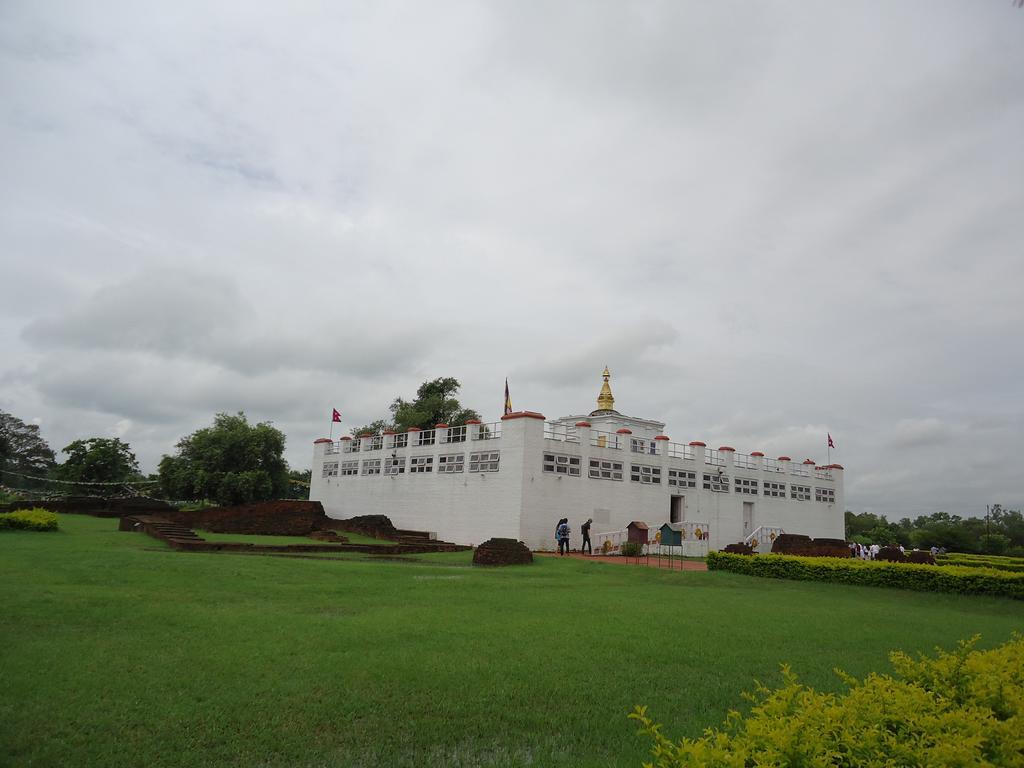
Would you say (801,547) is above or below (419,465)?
below

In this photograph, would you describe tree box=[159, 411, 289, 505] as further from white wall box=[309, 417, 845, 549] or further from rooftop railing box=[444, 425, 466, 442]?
rooftop railing box=[444, 425, 466, 442]

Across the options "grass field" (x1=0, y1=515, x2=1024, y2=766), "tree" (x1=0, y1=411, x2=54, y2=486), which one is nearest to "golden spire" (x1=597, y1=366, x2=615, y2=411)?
"grass field" (x1=0, y1=515, x2=1024, y2=766)

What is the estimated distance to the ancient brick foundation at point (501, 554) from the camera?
20453 mm

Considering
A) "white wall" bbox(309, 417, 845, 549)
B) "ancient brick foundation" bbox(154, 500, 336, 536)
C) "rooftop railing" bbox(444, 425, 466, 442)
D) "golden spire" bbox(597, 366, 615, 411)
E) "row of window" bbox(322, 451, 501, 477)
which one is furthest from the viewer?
"golden spire" bbox(597, 366, 615, 411)

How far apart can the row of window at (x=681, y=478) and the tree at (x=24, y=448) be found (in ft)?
Answer: 161

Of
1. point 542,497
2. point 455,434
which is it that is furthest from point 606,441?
point 455,434

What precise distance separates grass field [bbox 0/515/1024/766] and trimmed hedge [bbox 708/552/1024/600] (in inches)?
117

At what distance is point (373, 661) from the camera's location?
6.79 metres

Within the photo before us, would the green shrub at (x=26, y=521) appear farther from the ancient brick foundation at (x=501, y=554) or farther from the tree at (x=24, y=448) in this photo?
the tree at (x=24, y=448)

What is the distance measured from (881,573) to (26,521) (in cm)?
2531

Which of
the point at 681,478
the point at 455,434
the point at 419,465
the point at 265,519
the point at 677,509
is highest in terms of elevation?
the point at 455,434

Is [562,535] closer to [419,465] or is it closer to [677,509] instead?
[677,509]

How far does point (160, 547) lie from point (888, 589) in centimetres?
1895

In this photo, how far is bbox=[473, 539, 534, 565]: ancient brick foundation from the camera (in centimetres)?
2045
